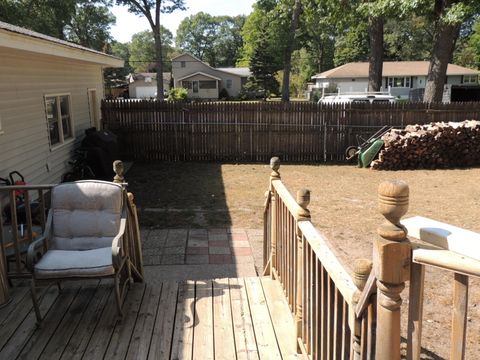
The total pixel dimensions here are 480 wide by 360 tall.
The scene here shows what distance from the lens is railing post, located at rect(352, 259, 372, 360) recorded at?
1579 millimetres

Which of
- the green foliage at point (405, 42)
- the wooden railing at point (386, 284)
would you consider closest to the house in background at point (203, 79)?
the green foliage at point (405, 42)

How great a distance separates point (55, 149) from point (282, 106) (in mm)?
6395

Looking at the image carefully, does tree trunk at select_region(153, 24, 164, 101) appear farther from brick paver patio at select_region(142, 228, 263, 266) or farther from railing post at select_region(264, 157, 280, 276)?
railing post at select_region(264, 157, 280, 276)

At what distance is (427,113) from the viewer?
41.6 ft

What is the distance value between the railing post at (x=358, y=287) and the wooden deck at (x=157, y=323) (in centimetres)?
128

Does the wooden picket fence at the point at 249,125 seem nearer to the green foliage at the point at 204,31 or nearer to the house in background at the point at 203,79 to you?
the house in background at the point at 203,79

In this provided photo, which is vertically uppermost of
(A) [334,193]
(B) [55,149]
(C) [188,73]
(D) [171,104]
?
(C) [188,73]

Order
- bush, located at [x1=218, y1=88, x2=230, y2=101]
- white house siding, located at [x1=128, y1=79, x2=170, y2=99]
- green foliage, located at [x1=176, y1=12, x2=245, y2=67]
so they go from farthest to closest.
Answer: green foliage, located at [x1=176, y1=12, x2=245, y2=67] → white house siding, located at [x1=128, y1=79, x2=170, y2=99] → bush, located at [x1=218, y1=88, x2=230, y2=101]

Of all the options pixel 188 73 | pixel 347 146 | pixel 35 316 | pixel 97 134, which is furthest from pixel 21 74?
pixel 188 73

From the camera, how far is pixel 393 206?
4.22ft

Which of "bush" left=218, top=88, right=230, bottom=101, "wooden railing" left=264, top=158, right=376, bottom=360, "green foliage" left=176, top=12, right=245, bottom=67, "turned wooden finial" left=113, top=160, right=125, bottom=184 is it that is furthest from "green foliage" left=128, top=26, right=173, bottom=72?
"wooden railing" left=264, top=158, right=376, bottom=360

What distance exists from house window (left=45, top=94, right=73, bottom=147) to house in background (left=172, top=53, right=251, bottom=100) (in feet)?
124

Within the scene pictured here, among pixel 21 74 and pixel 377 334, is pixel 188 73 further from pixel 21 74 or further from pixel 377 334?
pixel 377 334

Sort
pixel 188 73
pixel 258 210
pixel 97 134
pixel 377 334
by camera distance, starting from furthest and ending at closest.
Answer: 1. pixel 188 73
2. pixel 97 134
3. pixel 258 210
4. pixel 377 334
